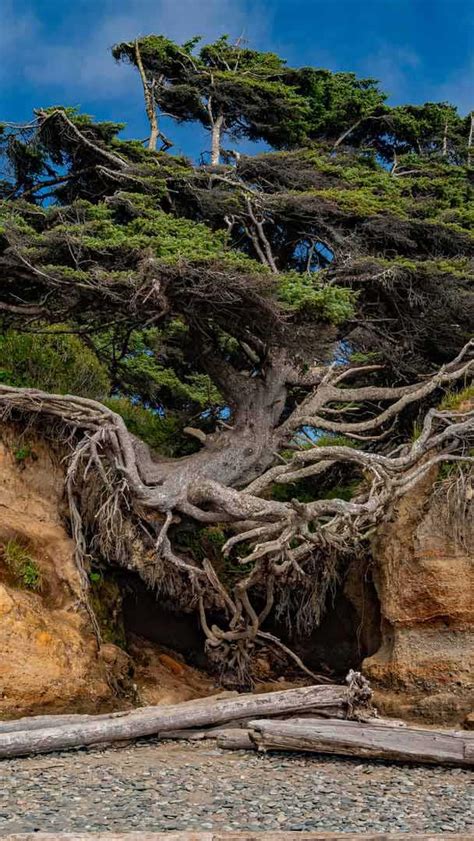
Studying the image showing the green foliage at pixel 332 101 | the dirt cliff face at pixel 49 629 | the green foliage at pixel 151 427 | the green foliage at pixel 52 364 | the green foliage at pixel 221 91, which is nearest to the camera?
the dirt cliff face at pixel 49 629

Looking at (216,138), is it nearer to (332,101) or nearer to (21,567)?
(332,101)

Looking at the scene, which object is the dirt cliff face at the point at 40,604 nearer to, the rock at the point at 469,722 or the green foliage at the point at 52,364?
the green foliage at the point at 52,364

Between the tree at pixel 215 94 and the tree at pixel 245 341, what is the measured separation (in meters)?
3.21

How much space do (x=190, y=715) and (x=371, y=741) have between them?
2.14m

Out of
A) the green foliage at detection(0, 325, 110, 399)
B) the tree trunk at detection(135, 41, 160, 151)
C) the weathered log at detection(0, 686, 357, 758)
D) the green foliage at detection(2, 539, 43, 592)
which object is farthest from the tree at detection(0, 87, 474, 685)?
the tree trunk at detection(135, 41, 160, 151)

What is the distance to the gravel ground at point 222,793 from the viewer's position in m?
5.76

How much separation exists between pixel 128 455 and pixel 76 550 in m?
1.57

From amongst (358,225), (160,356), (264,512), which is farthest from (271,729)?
(160,356)

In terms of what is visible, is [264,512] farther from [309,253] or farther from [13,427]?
[309,253]

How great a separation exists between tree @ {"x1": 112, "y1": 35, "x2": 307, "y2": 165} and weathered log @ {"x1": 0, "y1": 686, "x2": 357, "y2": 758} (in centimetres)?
1218

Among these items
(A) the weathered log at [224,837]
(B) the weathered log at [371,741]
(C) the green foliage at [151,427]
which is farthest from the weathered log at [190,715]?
(C) the green foliage at [151,427]

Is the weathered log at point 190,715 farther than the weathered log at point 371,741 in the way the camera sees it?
Yes

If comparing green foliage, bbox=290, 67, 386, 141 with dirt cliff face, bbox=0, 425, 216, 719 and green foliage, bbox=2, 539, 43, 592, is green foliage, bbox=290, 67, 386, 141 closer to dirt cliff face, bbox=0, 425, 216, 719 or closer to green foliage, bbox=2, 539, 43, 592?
dirt cliff face, bbox=0, 425, 216, 719

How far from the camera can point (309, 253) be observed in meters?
14.8
